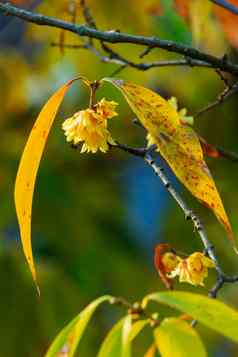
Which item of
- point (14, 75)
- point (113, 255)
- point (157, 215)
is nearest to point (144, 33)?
point (14, 75)

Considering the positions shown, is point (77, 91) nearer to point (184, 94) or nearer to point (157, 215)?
point (184, 94)

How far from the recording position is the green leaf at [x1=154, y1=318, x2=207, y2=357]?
860 mm

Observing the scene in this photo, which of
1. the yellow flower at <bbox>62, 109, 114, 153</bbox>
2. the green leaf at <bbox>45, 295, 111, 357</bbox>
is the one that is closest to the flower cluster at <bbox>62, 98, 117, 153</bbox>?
the yellow flower at <bbox>62, 109, 114, 153</bbox>

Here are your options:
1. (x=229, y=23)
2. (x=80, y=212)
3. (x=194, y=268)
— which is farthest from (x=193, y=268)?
(x=80, y=212)

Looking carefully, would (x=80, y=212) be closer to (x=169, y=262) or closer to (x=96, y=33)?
(x=169, y=262)

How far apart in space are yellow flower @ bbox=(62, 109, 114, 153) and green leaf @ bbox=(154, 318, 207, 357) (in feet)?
0.59

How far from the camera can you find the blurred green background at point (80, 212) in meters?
2.31

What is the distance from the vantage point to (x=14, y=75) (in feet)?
8.02

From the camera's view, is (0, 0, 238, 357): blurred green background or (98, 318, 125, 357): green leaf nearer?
(98, 318, 125, 357): green leaf

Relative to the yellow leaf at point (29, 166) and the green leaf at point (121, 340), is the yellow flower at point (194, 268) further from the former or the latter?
the yellow leaf at point (29, 166)

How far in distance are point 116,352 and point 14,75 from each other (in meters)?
1.62

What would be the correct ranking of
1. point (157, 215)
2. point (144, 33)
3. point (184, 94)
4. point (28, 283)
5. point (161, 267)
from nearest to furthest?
point (161, 267) < point (144, 33) < point (28, 283) < point (184, 94) < point (157, 215)

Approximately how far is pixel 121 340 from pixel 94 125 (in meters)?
0.21

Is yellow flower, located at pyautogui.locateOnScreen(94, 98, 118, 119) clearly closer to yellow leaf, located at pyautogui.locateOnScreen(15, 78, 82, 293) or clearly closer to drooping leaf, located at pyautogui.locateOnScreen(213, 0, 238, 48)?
yellow leaf, located at pyautogui.locateOnScreen(15, 78, 82, 293)
